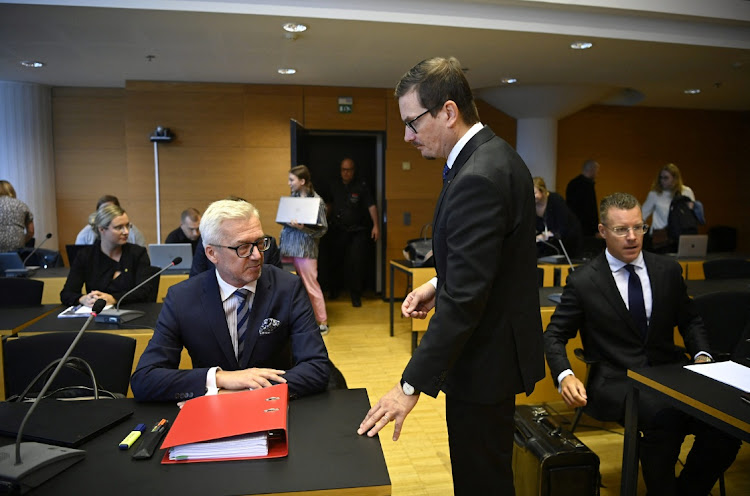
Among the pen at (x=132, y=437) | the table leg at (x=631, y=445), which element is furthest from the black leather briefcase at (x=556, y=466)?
the pen at (x=132, y=437)

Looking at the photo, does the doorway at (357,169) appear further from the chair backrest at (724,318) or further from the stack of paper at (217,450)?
the stack of paper at (217,450)

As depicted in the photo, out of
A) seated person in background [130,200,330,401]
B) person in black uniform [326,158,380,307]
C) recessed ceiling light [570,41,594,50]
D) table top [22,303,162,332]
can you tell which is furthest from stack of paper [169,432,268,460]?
person in black uniform [326,158,380,307]

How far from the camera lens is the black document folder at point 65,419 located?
1298mm

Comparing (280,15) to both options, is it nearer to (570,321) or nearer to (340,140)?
(570,321)

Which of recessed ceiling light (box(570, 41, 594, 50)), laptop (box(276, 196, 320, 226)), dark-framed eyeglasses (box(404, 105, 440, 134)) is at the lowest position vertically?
laptop (box(276, 196, 320, 226))

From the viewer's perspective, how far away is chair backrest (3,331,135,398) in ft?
6.78

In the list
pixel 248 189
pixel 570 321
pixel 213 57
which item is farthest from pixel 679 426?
pixel 248 189

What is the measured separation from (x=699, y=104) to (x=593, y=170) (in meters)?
3.08

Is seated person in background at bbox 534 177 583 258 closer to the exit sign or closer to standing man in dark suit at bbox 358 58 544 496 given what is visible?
the exit sign

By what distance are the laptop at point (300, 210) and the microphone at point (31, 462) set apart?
4.18 m

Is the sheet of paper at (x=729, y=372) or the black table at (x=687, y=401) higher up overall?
the sheet of paper at (x=729, y=372)

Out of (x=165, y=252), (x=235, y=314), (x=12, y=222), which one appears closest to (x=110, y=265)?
(x=165, y=252)

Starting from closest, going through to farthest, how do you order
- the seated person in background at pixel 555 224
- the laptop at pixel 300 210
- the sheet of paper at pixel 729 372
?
the sheet of paper at pixel 729 372
the seated person in background at pixel 555 224
the laptop at pixel 300 210

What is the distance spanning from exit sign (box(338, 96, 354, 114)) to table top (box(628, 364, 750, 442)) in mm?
5816
